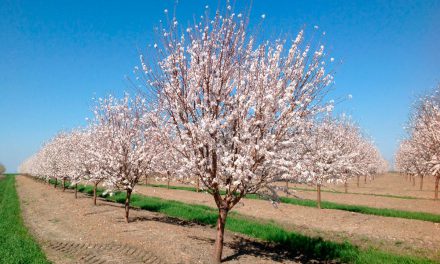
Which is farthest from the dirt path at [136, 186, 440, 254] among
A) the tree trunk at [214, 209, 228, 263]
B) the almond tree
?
the almond tree

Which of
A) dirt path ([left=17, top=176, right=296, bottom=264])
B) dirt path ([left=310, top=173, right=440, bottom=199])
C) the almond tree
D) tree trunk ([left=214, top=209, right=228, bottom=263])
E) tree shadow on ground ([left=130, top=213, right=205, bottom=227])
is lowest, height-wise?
dirt path ([left=310, top=173, right=440, bottom=199])

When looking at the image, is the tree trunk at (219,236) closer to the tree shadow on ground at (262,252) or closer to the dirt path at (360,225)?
the tree shadow on ground at (262,252)

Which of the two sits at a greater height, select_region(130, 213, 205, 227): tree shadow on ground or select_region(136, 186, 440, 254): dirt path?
select_region(136, 186, 440, 254): dirt path

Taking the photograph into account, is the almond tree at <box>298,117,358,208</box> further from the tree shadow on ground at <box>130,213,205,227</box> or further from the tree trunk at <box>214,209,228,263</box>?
the tree shadow on ground at <box>130,213,205,227</box>

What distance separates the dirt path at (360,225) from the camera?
17.7 m

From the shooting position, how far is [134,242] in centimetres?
1612

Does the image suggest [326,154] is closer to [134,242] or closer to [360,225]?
[134,242]

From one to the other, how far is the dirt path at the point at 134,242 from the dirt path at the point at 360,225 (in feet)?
9.66

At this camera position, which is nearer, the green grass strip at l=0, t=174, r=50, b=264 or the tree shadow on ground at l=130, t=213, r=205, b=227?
the green grass strip at l=0, t=174, r=50, b=264

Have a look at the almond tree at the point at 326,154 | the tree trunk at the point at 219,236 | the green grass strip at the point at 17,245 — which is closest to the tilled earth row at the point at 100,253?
the green grass strip at the point at 17,245

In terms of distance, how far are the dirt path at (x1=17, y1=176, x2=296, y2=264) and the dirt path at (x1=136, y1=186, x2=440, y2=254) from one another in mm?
2945

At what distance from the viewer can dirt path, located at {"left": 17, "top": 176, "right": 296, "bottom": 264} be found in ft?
45.7

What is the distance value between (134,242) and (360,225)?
13.9 meters

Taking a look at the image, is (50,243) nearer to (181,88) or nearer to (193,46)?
(181,88)
